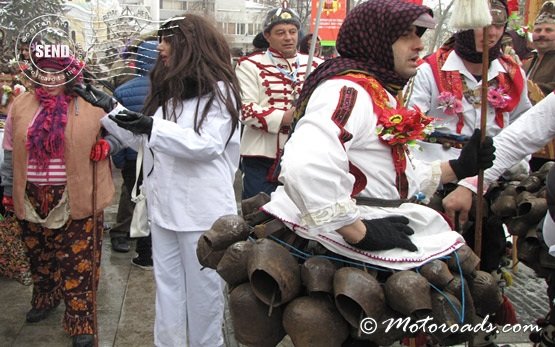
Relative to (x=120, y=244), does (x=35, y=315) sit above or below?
above

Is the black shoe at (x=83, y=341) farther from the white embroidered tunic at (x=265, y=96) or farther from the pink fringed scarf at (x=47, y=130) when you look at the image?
the white embroidered tunic at (x=265, y=96)

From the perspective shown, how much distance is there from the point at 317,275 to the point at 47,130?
2.41 metres

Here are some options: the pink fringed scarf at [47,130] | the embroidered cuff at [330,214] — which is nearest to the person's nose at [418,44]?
the embroidered cuff at [330,214]

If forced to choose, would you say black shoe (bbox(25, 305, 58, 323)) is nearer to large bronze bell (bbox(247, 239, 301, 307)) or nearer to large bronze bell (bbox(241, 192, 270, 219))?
large bronze bell (bbox(241, 192, 270, 219))

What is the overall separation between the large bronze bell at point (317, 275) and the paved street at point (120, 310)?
2.11m

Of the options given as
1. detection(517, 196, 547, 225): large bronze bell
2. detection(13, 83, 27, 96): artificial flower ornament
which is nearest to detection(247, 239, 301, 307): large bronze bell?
detection(517, 196, 547, 225): large bronze bell

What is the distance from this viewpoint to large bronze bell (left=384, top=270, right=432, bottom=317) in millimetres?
1980

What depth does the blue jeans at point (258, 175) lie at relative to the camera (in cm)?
470

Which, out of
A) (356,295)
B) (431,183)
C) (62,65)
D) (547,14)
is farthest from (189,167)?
(547,14)

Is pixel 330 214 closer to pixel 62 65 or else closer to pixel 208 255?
pixel 208 255

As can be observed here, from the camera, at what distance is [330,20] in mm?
Answer: 10672

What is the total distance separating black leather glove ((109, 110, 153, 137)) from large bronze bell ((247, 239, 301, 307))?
117 centimetres

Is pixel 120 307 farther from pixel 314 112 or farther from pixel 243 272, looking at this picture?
pixel 314 112

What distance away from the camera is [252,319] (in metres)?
2.16
